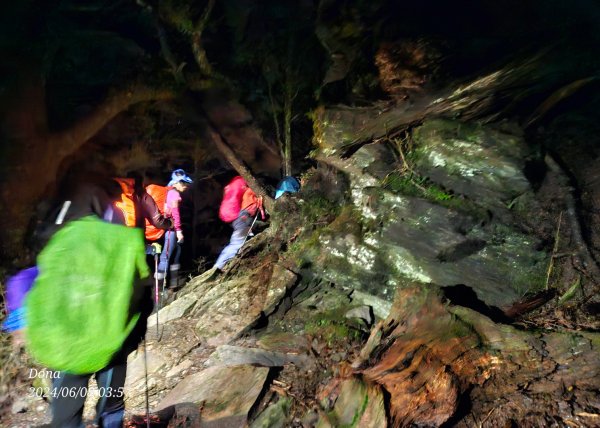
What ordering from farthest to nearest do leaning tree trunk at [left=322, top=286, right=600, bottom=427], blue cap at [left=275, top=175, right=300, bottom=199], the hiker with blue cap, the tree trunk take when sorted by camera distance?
the tree trunk < blue cap at [left=275, top=175, right=300, bottom=199] < the hiker with blue cap < leaning tree trunk at [left=322, top=286, right=600, bottom=427]

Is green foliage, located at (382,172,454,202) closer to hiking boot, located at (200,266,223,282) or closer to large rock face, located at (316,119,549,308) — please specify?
large rock face, located at (316,119,549,308)

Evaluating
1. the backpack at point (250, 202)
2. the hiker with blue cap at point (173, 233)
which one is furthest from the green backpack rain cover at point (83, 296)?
the backpack at point (250, 202)

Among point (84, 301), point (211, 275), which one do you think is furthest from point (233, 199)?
point (84, 301)

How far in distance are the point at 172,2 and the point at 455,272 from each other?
22.3 feet

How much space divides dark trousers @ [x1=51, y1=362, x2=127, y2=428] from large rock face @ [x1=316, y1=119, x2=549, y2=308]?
330 cm

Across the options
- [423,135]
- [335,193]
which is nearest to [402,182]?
[423,135]

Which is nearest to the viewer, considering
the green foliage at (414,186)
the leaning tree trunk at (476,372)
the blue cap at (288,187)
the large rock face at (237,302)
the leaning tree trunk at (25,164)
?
the leaning tree trunk at (476,372)

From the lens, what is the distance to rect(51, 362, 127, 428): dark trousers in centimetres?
291

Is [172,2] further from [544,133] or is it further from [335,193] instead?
[544,133]

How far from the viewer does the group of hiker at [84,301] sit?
245cm

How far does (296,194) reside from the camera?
693cm

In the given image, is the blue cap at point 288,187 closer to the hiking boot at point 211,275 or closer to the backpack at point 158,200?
the hiking boot at point 211,275

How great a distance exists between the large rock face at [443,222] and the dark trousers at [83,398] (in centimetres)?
330

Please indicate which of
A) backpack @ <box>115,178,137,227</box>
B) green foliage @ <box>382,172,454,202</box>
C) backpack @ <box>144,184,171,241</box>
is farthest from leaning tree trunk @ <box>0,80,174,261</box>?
green foliage @ <box>382,172,454,202</box>
